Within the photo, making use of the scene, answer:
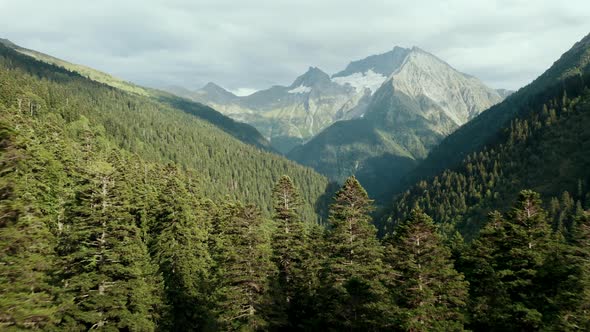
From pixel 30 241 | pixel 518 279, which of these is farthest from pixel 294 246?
pixel 30 241

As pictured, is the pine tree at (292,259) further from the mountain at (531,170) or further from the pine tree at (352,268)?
the mountain at (531,170)

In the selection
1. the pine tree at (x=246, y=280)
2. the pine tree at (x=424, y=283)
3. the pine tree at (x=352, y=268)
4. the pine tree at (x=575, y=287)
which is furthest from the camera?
the pine tree at (x=246, y=280)

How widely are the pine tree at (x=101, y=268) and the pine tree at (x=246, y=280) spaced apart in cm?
645

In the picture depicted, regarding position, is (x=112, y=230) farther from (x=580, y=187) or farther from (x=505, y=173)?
(x=505, y=173)

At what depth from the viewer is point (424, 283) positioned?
2758 cm

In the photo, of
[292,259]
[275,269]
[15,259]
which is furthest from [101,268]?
[292,259]

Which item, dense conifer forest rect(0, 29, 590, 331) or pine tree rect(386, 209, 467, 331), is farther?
pine tree rect(386, 209, 467, 331)

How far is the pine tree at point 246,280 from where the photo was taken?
32.2 metres

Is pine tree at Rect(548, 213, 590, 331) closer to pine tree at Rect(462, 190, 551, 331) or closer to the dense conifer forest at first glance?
the dense conifer forest

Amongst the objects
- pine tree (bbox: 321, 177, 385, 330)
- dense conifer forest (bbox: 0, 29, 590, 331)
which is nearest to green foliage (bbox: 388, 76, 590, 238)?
dense conifer forest (bbox: 0, 29, 590, 331)

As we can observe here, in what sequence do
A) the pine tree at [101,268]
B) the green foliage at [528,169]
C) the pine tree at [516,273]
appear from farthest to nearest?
the green foliage at [528,169] → the pine tree at [516,273] → the pine tree at [101,268]

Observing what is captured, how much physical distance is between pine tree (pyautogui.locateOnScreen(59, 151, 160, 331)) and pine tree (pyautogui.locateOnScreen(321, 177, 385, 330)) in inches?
613

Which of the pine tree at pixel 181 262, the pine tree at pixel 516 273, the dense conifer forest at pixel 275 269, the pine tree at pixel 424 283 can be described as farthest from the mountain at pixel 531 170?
the pine tree at pixel 181 262

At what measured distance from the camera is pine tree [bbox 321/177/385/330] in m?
30.9
